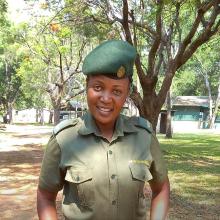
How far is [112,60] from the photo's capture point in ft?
5.71

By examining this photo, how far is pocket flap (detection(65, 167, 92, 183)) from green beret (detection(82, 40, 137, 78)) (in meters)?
0.37

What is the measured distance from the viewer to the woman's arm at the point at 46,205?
1.78 m

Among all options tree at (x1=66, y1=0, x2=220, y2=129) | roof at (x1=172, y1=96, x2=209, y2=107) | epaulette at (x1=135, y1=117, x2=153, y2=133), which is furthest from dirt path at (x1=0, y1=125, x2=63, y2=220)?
roof at (x1=172, y1=96, x2=209, y2=107)

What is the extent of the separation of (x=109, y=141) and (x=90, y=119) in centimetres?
12

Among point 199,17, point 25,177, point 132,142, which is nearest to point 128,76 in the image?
point 132,142

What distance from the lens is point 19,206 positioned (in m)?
7.24

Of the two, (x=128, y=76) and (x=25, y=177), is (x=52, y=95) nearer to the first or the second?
(x=25, y=177)

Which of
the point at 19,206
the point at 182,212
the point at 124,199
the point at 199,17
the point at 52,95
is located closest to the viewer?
the point at 124,199

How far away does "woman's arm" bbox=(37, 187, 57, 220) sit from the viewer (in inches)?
70.2

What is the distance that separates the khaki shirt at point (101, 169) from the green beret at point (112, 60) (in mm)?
197

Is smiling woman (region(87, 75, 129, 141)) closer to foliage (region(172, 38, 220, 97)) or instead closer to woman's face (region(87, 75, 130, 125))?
woman's face (region(87, 75, 130, 125))

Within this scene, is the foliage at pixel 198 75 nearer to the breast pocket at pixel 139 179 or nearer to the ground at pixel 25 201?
the ground at pixel 25 201

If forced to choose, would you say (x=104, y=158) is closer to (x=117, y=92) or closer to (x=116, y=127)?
(x=116, y=127)

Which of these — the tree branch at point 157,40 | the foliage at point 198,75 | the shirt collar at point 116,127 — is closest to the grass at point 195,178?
the tree branch at point 157,40
